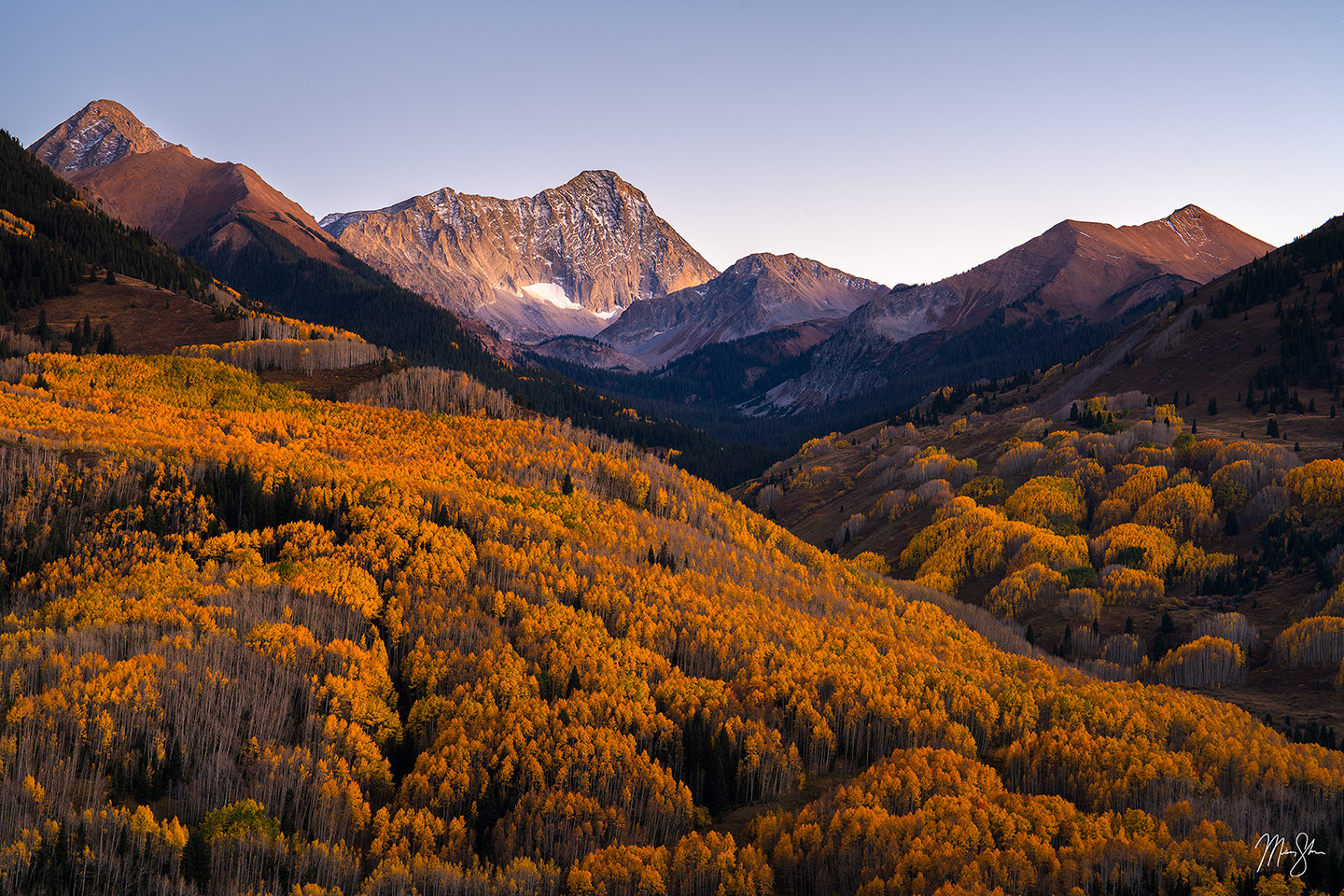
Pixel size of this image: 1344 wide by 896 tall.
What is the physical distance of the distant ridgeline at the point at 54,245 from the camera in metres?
83.2

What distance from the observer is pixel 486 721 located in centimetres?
2875

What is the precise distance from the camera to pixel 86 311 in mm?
80875

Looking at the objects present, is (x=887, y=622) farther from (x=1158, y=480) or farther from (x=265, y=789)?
(x=1158, y=480)

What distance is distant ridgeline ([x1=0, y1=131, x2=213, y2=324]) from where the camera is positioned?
83.2 metres

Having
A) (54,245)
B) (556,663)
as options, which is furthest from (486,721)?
(54,245)

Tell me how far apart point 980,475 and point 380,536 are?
88344 millimetres

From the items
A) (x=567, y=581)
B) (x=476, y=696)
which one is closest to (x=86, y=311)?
(x=567, y=581)

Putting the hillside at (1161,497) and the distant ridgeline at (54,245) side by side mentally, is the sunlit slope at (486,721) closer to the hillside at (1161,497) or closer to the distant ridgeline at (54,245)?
the hillside at (1161,497)
